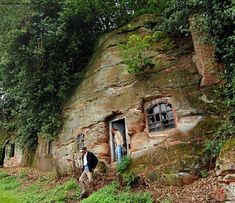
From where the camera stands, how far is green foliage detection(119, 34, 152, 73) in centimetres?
1249

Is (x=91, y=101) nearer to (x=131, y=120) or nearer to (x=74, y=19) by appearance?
(x=131, y=120)

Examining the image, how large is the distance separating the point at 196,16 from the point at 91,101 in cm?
605

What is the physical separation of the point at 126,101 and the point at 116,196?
438cm

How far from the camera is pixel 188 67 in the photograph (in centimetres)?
1225

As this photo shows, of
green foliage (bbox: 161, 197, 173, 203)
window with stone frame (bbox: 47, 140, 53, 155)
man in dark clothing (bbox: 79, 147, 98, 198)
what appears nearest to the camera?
green foliage (bbox: 161, 197, 173, 203)

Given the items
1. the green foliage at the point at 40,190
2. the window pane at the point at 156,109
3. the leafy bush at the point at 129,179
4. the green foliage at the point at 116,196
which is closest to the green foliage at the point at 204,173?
the green foliage at the point at 116,196

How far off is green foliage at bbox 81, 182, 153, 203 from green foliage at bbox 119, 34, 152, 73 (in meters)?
4.74

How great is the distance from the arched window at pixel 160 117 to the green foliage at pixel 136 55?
1770mm

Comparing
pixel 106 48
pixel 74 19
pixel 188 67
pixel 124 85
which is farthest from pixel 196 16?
pixel 74 19

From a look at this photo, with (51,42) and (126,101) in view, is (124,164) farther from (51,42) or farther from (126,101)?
(51,42)

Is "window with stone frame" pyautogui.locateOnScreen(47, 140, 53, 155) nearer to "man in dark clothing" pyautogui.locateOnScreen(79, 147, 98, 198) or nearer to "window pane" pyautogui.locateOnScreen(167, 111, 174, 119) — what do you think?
"man in dark clothing" pyautogui.locateOnScreen(79, 147, 98, 198)

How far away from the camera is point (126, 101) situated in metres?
12.9

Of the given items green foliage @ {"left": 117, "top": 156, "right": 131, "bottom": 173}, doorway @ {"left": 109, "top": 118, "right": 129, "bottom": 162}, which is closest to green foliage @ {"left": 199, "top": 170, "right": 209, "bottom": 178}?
green foliage @ {"left": 117, "top": 156, "right": 131, "bottom": 173}

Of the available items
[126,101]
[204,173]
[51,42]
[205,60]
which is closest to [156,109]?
[126,101]
